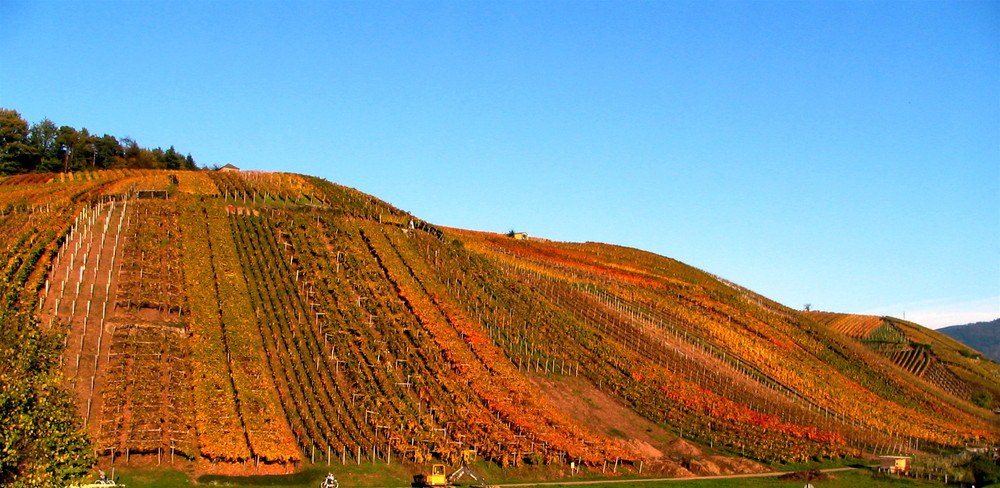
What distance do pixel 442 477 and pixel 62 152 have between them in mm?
100464

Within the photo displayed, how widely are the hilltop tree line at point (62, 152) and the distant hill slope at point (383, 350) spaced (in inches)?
1011

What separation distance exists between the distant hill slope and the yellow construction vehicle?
158cm

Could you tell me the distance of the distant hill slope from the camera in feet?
151

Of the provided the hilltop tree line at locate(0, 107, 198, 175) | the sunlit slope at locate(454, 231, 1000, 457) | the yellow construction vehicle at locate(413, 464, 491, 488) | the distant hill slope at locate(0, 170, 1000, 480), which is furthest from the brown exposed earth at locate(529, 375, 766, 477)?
the hilltop tree line at locate(0, 107, 198, 175)

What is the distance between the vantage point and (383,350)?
55844mm

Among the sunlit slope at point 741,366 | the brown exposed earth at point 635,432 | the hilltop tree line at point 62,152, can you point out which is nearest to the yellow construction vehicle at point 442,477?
the brown exposed earth at point 635,432

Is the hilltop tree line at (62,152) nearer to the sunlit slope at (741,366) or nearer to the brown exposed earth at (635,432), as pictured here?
the sunlit slope at (741,366)

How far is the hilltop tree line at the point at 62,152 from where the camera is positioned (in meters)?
115

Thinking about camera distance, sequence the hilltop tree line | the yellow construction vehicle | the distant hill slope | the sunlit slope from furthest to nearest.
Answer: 1. the hilltop tree line
2. the sunlit slope
3. the distant hill slope
4. the yellow construction vehicle

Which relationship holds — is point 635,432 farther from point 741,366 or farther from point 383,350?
point 741,366

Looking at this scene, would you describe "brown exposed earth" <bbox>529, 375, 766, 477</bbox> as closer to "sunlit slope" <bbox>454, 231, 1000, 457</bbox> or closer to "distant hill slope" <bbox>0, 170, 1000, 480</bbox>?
"distant hill slope" <bbox>0, 170, 1000, 480</bbox>

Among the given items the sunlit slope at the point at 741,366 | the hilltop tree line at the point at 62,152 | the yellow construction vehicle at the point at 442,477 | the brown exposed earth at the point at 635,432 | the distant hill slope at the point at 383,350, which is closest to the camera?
the yellow construction vehicle at the point at 442,477

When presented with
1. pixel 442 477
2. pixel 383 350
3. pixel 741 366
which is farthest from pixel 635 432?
pixel 741 366

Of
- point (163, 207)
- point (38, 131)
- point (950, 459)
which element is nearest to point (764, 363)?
point (950, 459)
